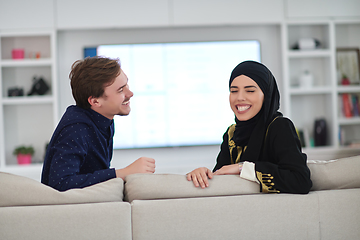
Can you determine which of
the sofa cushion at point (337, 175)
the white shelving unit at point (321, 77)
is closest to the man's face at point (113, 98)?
the sofa cushion at point (337, 175)

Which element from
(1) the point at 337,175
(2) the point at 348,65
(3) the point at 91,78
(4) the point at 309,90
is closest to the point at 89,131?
(3) the point at 91,78

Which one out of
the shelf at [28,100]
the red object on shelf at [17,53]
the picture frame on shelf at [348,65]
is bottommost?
the shelf at [28,100]

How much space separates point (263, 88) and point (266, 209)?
0.62 m

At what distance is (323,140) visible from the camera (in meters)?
4.34

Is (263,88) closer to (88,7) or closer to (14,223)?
(14,223)

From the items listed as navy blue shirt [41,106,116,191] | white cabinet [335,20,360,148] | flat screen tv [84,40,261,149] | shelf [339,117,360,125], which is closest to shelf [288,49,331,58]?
white cabinet [335,20,360,148]

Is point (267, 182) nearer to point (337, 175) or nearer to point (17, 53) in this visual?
point (337, 175)

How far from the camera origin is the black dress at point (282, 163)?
1.23m

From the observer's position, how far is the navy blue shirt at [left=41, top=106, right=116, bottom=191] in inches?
53.4

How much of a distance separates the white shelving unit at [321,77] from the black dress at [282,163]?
9.87 feet

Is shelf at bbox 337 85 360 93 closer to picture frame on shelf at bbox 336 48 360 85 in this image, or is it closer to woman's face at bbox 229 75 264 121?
picture frame on shelf at bbox 336 48 360 85

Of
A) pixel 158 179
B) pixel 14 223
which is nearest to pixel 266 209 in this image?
pixel 158 179

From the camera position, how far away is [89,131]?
1553mm

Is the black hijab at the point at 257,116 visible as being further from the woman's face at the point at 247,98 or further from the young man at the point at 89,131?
the young man at the point at 89,131
